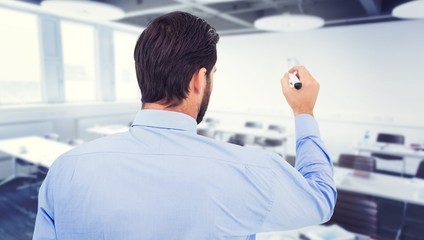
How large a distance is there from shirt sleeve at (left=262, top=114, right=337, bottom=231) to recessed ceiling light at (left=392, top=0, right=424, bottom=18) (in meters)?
3.77

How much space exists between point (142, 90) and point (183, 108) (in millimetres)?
107

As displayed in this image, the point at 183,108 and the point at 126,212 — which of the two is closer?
the point at 126,212

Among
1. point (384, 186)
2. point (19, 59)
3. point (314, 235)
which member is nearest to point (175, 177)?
point (314, 235)

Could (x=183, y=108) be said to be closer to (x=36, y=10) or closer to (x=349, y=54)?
(x=36, y=10)

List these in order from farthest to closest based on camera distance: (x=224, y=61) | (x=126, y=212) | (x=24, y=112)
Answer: (x=224, y=61), (x=24, y=112), (x=126, y=212)

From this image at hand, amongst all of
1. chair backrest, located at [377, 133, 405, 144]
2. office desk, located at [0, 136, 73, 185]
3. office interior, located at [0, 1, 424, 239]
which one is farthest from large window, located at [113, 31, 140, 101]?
chair backrest, located at [377, 133, 405, 144]

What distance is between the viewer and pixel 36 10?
5559mm

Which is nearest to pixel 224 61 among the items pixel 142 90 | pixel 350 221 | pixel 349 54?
pixel 349 54

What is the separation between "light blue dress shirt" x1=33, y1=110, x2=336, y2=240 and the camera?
56cm

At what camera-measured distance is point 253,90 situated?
792 cm

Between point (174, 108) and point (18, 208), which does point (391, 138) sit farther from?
point (18, 208)

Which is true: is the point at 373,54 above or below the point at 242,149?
above

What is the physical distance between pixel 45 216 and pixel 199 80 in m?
0.45

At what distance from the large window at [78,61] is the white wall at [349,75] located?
123 inches
